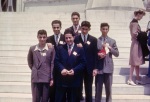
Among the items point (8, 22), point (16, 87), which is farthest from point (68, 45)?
point (8, 22)

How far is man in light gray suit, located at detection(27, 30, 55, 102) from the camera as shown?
562cm

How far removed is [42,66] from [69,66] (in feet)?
1.54

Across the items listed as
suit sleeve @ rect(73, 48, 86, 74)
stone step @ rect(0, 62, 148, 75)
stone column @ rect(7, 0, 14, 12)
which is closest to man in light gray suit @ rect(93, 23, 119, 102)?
suit sleeve @ rect(73, 48, 86, 74)

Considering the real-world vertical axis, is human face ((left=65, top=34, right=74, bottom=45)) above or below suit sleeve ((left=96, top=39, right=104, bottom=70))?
above

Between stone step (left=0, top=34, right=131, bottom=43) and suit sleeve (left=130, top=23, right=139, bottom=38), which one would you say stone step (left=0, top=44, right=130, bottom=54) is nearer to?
stone step (left=0, top=34, right=131, bottom=43)

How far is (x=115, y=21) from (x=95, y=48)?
6.83 metres

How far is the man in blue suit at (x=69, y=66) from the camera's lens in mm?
5633

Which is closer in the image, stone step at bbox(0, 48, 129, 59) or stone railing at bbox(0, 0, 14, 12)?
stone step at bbox(0, 48, 129, 59)

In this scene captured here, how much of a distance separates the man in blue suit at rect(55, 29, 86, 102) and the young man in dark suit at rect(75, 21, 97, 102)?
0.35 meters

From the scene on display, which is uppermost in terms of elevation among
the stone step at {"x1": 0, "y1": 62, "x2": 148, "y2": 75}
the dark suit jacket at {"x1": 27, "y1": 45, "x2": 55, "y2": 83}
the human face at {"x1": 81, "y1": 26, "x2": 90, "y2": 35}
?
the human face at {"x1": 81, "y1": 26, "x2": 90, "y2": 35}

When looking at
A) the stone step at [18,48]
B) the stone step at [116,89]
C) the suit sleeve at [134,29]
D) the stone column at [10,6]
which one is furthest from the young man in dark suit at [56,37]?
the stone column at [10,6]

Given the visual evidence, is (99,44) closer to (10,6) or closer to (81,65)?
(81,65)

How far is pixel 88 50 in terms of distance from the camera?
20.1 feet

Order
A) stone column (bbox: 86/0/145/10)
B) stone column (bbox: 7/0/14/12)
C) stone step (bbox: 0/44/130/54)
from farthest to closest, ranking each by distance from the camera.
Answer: stone column (bbox: 7/0/14/12) < stone column (bbox: 86/0/145/10) < stone step (bbox: 0/44/130/54)
